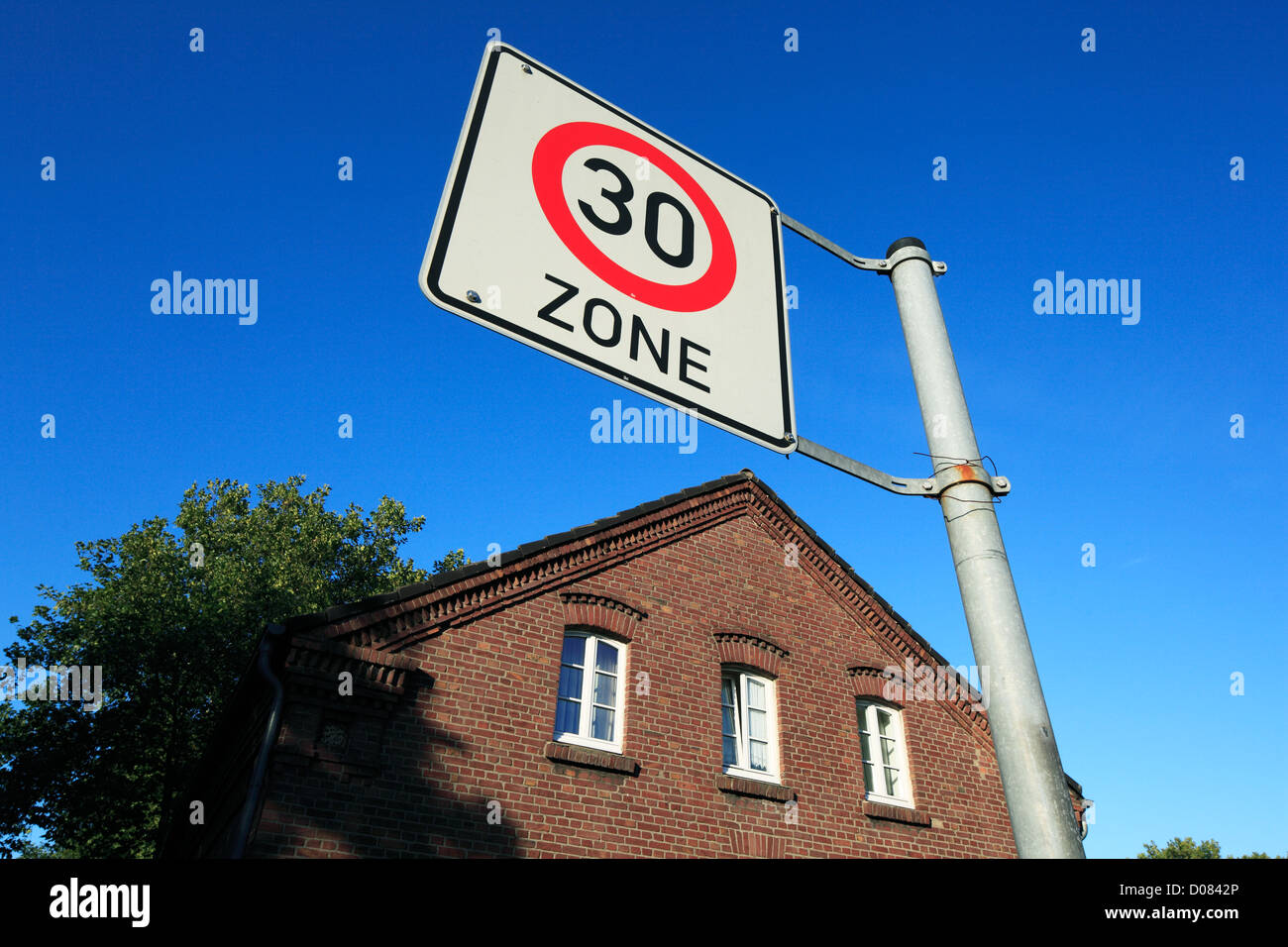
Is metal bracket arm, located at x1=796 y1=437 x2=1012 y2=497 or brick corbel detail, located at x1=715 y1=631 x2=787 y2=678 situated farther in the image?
brick corbel detail, located at x1=715 y1=631 x2=787 y2=678

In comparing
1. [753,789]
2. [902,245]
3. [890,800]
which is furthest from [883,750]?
[902,245]

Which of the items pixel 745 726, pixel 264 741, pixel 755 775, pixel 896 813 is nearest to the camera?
pixel 264 741

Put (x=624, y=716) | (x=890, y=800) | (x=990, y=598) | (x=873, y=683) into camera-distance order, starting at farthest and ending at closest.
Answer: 1. (x=873, y=683)
2. (x=890, y=800)
3. (x=624, y=716)
4. (x=990, y=598)

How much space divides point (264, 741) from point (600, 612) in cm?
468

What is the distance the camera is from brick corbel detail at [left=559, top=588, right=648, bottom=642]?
11.2m

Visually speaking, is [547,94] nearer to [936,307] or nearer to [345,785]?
[936,307]

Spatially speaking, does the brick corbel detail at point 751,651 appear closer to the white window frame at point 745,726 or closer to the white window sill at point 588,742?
the white window frame at point 745,726

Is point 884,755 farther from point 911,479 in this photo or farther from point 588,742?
point 911,479

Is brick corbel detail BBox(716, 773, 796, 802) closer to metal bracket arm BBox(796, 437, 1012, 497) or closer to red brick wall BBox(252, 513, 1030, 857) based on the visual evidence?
red brick wall BBox(252, 513, 1030, 857)

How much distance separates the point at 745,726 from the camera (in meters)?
11.6

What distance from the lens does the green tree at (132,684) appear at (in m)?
20.5

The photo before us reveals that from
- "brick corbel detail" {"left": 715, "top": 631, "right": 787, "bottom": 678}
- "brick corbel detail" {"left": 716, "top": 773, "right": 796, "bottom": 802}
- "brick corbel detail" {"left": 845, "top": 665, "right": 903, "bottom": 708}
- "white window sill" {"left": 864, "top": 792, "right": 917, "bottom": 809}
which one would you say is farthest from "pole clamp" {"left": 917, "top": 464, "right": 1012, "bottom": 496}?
"brick corbel detail" {"left": 845, "top": 665, "right": 903, "bottom": 708}

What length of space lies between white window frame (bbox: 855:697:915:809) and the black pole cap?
10977 millimetres
